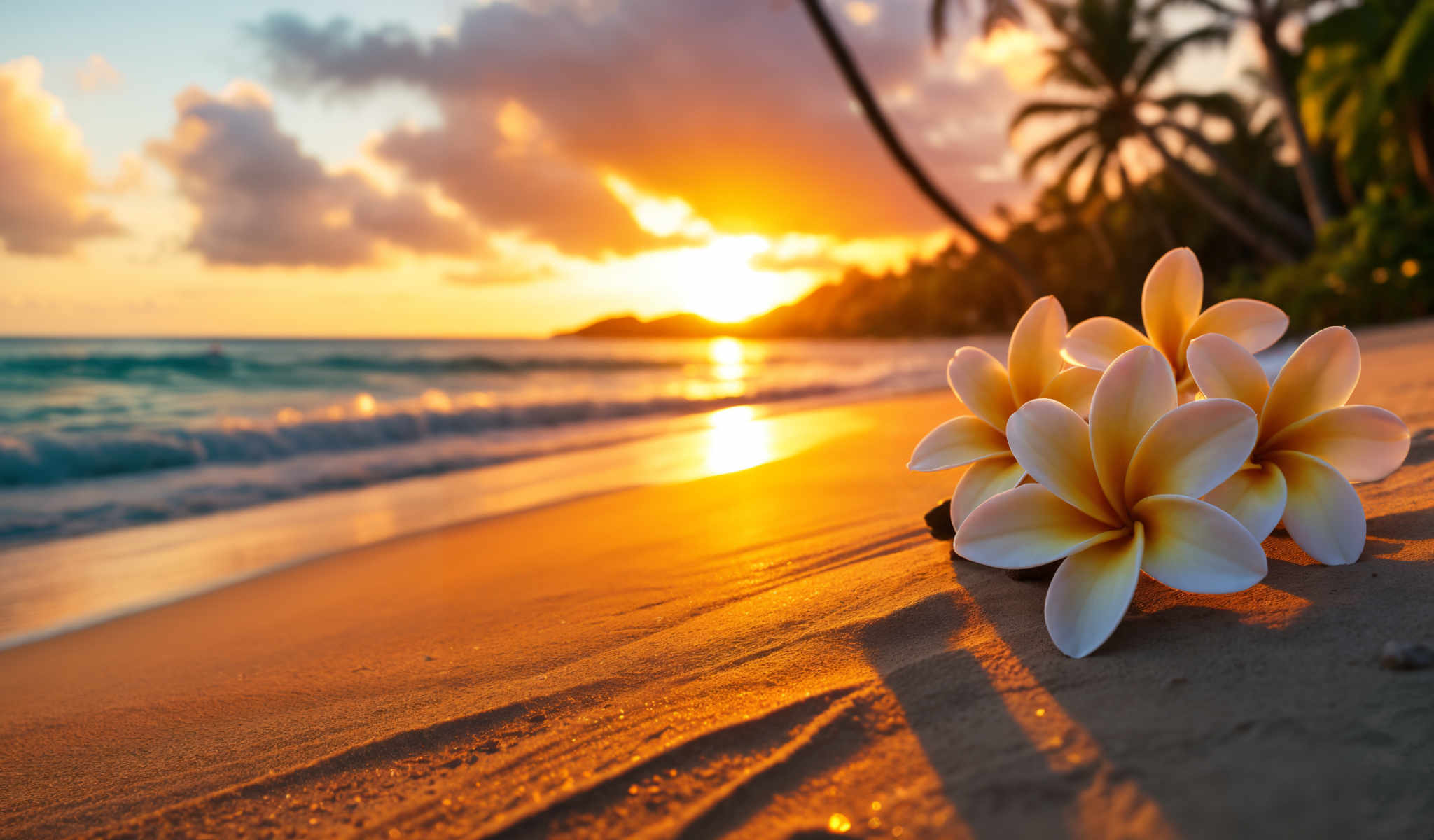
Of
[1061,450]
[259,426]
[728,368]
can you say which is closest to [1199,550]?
[1061,450]

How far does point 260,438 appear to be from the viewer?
752 centimetres

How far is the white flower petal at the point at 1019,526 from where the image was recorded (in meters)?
1.07

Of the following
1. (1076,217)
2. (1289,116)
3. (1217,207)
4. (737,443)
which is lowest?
(737,443)

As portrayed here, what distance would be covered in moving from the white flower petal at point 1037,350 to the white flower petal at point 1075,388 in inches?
0.9

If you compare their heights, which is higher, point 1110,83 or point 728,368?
point 1110,83

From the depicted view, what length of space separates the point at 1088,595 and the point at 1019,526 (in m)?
0.12

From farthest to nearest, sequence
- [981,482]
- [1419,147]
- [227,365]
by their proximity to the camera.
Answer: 1. [227,365]
2. [1419,147]
3. [981,482]

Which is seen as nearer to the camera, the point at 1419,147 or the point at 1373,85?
the point at 1373,85

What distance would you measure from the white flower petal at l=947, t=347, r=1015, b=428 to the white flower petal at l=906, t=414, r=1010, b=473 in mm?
23

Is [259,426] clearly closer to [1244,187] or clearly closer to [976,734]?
[976,734]

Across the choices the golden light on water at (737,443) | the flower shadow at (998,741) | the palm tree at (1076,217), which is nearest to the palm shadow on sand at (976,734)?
the flower shadow at (998,741)

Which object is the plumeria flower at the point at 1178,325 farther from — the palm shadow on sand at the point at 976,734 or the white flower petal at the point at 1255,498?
the palm shadow on sand at the point at 976,734

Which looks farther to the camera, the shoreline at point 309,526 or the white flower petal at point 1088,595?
the shoreline at point 309,526

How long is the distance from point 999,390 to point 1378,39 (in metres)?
22.1
